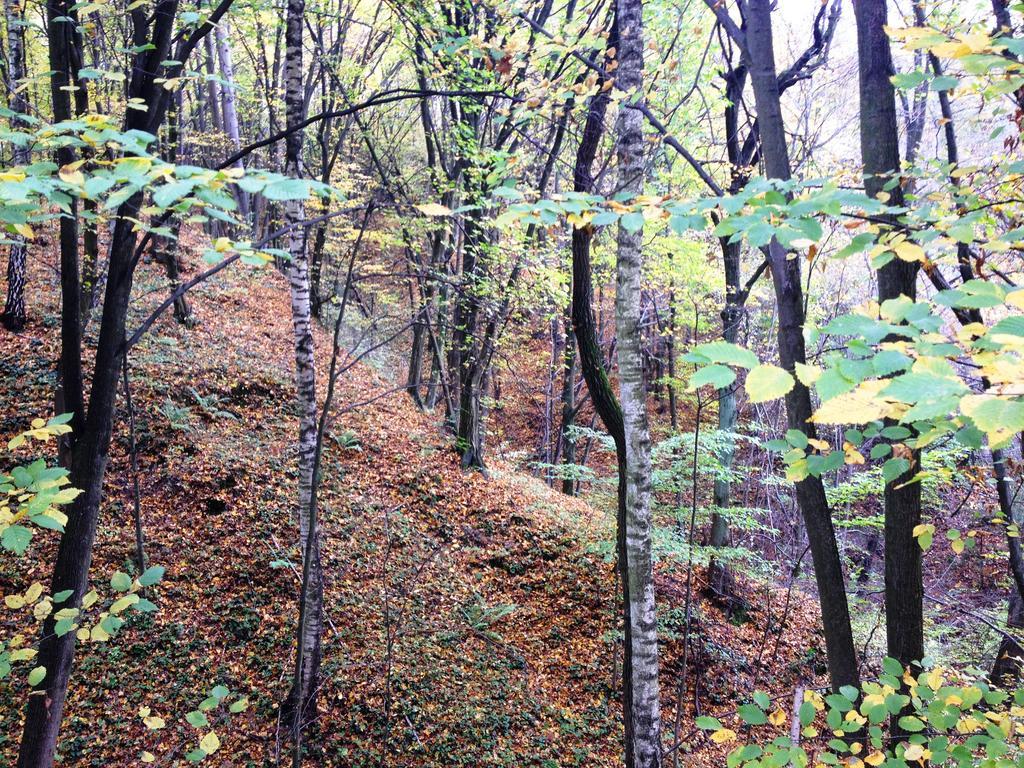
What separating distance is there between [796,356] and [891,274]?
70 centimetres

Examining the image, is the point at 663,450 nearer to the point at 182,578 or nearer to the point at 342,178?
the point at 182,578

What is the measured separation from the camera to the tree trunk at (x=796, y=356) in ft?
11.8

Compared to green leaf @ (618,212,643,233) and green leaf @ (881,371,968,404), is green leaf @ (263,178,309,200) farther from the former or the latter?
green leaf @ (881,371,968,404)

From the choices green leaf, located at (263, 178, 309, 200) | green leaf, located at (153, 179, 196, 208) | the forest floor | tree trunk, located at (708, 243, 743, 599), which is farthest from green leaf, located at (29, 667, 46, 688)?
tree trunk, located at (708, 243, 743, 599)

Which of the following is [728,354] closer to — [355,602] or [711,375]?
[711,375]

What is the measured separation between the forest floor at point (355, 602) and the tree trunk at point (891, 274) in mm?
1688

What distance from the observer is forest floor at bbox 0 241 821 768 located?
5402mm

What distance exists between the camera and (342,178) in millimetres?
13594

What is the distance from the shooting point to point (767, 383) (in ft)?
4.32

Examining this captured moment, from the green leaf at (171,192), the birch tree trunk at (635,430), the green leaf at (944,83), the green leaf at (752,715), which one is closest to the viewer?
the green leaf at (171,192)

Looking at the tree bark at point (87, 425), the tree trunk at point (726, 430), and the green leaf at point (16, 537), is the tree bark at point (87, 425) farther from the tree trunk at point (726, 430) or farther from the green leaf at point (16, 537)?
the tree trunk at point (726, 430)

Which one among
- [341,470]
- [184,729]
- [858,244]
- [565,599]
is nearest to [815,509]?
[858,244]

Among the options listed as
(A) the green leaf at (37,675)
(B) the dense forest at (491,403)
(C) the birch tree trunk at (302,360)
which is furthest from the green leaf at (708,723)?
(C) the birch tree trunk at (302,360)

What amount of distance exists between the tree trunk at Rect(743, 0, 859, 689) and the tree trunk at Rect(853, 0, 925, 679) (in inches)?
11.8
